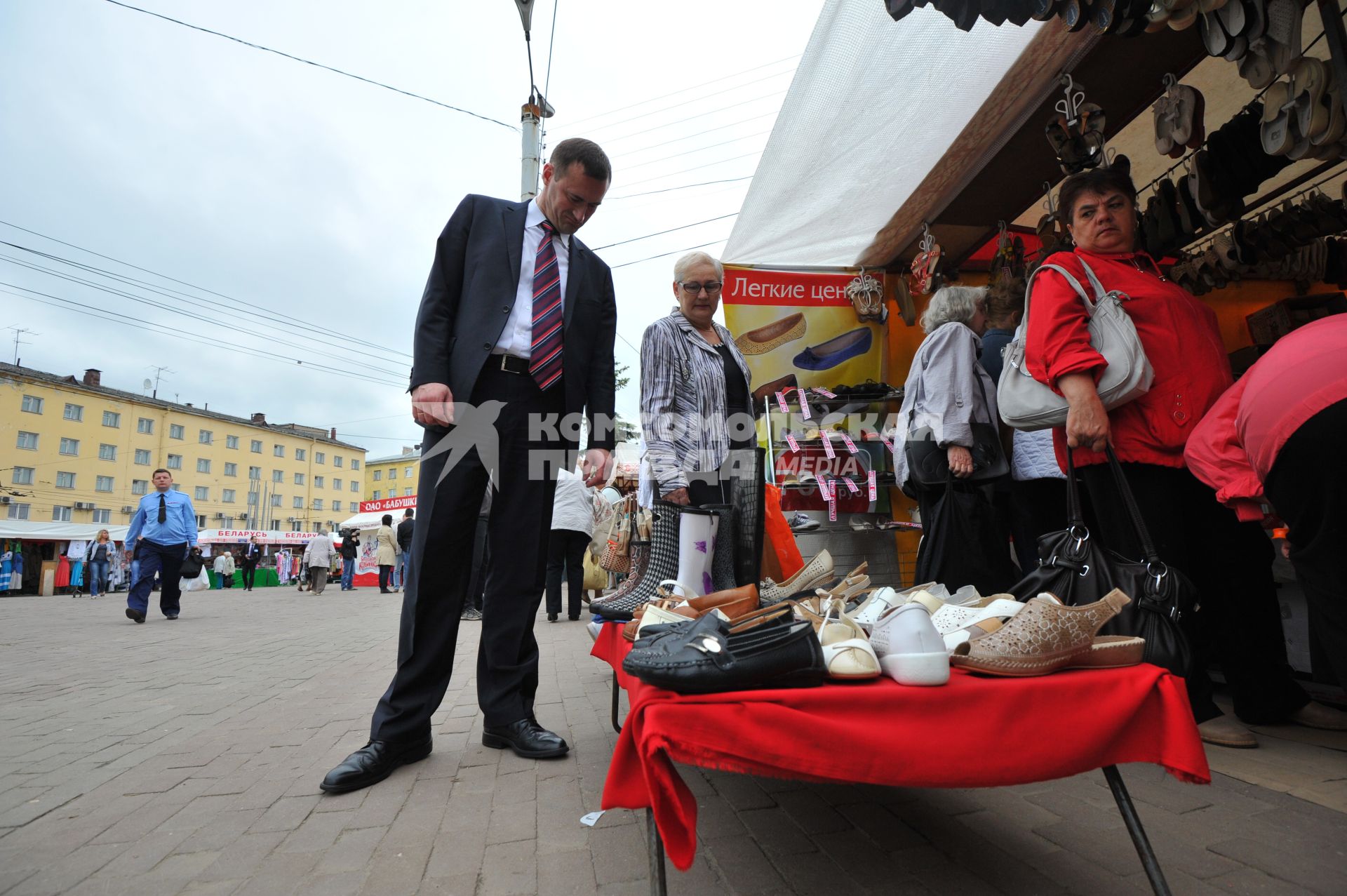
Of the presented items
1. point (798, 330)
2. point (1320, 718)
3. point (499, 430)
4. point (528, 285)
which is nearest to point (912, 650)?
point (499, 430)

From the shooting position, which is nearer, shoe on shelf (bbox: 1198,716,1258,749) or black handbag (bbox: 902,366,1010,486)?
shoe on shelf (bbox: 1198,716,1258,749)

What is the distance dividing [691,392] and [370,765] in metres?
2.15

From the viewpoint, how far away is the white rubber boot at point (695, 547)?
325 centimetres

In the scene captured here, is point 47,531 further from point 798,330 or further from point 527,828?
point 527,828

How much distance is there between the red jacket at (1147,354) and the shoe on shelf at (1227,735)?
3.16 ft

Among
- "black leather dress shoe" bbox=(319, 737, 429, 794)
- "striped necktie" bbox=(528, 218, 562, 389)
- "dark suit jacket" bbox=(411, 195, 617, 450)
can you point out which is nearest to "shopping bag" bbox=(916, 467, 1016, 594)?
"dark suit jacket" bbox=(411, 195, 617, 450)

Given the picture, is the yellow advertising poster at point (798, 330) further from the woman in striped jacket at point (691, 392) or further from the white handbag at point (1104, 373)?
the white handbag at point (1104, 373)

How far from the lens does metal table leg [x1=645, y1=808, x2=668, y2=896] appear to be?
1088mm

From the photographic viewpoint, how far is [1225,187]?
371 centimetres

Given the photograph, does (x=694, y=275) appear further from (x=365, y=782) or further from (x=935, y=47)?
(x=365, y=782)

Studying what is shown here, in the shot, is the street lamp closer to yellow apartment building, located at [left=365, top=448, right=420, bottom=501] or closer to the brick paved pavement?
the brick paved pavement

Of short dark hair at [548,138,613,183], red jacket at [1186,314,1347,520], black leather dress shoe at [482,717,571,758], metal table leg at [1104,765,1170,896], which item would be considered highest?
short dark hair at [548,138,613,183]

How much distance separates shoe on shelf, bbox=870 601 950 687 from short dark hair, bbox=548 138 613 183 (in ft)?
6.66

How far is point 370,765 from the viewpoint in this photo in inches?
84.3
